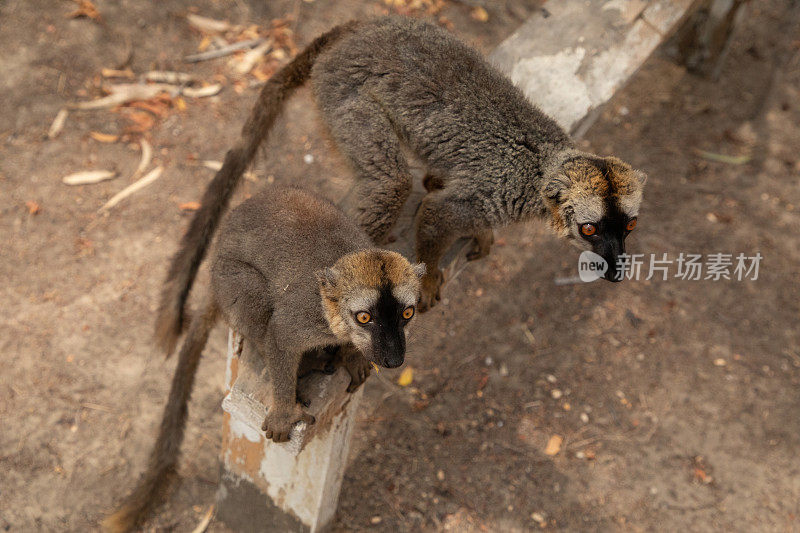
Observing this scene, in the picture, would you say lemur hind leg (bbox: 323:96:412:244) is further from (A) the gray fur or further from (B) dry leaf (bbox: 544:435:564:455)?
(B) dry leaf (bbox: 544:435:564:455)

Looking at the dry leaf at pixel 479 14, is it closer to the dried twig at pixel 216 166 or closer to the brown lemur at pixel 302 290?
the dried twig at pixel 216 166

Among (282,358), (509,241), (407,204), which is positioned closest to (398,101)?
(407,204)

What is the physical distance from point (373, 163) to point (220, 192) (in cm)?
95

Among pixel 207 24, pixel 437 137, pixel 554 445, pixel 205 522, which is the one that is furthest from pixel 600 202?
pixel 207 24

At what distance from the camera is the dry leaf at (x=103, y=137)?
265 inches

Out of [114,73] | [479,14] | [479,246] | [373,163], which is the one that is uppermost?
[373,163]

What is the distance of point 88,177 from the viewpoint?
6.41m

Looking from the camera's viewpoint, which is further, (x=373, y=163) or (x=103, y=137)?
(x=103, y=137)

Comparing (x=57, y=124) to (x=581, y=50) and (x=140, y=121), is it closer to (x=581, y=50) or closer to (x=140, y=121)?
(x=140, y=121)

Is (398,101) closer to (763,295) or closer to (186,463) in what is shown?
(186,463)

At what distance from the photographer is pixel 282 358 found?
3266 mm

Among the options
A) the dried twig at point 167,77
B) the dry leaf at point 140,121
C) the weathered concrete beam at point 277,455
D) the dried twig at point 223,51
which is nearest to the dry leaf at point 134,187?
the dry leaf at point 140,121

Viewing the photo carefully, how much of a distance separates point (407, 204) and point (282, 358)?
172 centimetres

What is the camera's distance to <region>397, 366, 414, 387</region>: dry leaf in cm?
545
